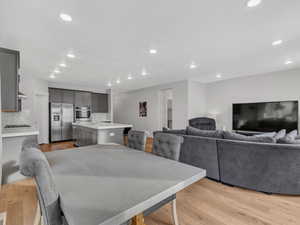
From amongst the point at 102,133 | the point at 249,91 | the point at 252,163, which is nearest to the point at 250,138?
the point at 252,163

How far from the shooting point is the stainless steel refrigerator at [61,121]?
234 inches

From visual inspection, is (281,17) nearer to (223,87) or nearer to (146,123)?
(223,87)

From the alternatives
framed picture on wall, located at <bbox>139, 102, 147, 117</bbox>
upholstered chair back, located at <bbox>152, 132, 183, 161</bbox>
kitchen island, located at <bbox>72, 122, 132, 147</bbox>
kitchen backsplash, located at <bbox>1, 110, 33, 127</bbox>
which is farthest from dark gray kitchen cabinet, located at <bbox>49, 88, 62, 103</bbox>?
upholstered chair back, located at <bbox>152, 132, 183, 161</bbox>

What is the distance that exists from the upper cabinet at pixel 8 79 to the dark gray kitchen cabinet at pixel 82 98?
4551mm

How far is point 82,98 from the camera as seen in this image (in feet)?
22.4

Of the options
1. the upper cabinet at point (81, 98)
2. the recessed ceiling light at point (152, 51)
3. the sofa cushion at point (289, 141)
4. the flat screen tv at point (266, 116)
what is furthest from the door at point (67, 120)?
the sofa cushion at point (289, 141)

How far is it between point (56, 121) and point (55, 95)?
3.48ft

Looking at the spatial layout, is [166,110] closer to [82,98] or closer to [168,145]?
[82,98]

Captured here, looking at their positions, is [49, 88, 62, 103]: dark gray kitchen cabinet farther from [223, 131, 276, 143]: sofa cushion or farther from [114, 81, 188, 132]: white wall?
[223, 131, 276, 143]: sofa cushion

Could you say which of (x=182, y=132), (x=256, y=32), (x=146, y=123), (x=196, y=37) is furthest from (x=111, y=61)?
(x=146, y=123)

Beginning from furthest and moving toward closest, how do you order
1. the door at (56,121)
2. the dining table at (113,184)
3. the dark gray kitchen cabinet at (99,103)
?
the dark gray kitchen cabinet at (99,103), the door at (56,121), the dining table at (113,184)

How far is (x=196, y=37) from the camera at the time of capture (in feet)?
8.18

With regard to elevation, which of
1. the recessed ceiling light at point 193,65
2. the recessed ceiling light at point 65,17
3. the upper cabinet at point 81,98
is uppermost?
the recessed ceiling light at point 193,65

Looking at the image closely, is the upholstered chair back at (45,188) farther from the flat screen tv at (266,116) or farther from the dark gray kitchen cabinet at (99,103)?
the dark gray kitchen cabinet at (99,103)
